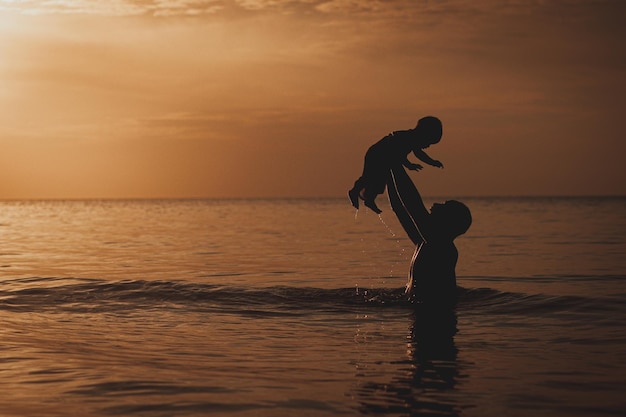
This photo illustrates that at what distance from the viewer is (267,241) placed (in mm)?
36406

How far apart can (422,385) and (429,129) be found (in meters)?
3.84

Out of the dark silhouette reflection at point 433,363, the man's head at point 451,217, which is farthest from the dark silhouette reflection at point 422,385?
the man's head at point 451,217

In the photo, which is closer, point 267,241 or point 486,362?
point 486,362

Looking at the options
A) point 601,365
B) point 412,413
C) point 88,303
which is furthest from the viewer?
point 88,303

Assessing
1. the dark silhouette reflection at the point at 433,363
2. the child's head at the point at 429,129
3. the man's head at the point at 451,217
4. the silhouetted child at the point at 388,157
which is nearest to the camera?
the dark silhouette reflection at the point at 433,363

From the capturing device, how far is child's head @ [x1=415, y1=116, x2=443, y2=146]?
10.3 m

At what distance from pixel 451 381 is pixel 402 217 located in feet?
13.1

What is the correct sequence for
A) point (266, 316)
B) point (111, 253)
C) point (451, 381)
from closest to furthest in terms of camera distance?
point (451, 381) < point (266, 316) < point (111, 253)

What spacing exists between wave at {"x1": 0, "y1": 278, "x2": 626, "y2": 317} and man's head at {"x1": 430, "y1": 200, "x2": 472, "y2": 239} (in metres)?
2.00

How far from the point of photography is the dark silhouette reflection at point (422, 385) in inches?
271

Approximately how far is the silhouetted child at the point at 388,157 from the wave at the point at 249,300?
2.94 meters

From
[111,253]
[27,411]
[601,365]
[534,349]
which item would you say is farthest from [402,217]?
[111,253]

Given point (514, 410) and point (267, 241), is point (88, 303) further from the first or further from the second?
point (267, 241)

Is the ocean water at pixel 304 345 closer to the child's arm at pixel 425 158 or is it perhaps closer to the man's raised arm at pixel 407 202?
the man's raised arm at pixel 407 202
